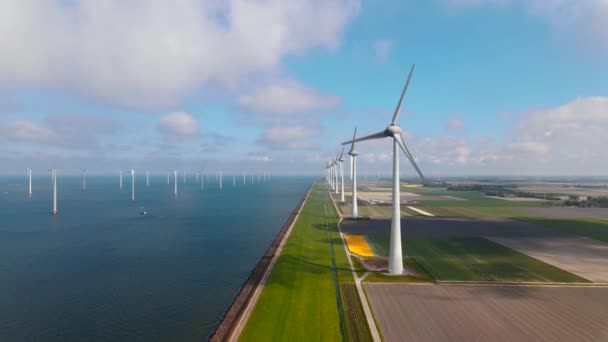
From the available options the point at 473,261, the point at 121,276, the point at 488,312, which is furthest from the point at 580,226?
the point at 121,276

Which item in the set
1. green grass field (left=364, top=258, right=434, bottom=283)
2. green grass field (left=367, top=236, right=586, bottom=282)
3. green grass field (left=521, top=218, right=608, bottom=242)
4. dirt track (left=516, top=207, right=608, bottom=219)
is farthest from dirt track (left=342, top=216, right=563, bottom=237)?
green grass field (left=364, top=258, right=434, bottom=283)

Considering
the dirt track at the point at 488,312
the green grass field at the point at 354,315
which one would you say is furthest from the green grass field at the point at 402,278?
the green grass field at the point at 354,315

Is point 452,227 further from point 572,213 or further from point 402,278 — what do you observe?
point 572,213

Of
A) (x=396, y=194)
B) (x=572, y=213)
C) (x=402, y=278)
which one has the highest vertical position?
(x=396, y=194)

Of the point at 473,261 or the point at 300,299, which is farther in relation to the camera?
the point at 473,261

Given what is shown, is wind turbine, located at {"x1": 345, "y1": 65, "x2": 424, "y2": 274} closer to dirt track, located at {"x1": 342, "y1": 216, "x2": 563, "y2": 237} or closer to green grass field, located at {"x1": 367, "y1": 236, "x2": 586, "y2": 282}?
green grass field, located at {"x1": 367, "y1": 236, "x2": 586, "y2": 282}

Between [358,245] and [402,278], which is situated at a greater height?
[358,245]
